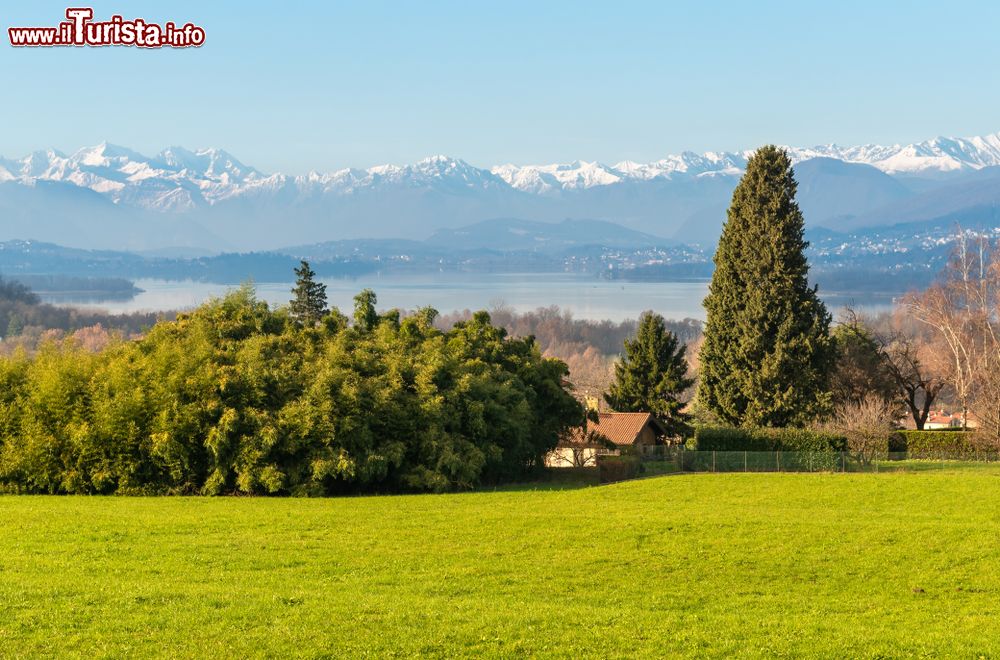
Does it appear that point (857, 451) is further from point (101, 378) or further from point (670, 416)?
point (101, 378)

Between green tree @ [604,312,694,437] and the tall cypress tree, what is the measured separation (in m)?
6.75

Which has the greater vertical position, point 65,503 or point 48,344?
point 48,344

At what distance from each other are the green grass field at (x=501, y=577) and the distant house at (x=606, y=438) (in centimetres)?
1405

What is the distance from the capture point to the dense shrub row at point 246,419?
2873 cm

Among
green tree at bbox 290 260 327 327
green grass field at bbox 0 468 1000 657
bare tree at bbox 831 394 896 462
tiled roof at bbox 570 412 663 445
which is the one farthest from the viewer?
green tree at bbox 290 260 327 327

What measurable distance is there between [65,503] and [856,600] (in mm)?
18943

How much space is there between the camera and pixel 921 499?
26.8m

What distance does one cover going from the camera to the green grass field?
42.3 feet

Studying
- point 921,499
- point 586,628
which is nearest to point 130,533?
point 586,628

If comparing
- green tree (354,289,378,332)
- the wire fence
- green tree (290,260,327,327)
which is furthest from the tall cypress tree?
green tree (290,260,327,327)

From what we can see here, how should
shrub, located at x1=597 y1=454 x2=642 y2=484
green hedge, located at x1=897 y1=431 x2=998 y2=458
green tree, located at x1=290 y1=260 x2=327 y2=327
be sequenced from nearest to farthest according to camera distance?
shrub, located at x1=597 y1=454 x2=642 y2=484
green hedge, located at x1=897 y1=431 x2=998 y2=458
green tree, located at x1=290 y1=260 x2=327 y2=327

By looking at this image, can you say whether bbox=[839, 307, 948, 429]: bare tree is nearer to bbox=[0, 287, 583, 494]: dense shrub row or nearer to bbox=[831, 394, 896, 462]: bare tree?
bbox=[831, 394, 896, 462]: bare tree

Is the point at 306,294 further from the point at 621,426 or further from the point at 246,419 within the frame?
the point at 246,419

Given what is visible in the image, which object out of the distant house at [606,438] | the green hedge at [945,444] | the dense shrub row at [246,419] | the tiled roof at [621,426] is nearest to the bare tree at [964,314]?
the green hedge at [945,444]
